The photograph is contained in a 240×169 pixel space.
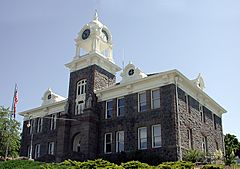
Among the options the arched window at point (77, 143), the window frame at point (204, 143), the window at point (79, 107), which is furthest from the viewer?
the arched window at point (77, 143)

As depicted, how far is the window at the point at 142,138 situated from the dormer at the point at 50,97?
1365cm

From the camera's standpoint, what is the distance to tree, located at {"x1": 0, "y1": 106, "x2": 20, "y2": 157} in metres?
45.2

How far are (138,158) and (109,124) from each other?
508 cm

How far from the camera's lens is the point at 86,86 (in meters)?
34.3

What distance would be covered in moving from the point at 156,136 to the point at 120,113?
4755 mm

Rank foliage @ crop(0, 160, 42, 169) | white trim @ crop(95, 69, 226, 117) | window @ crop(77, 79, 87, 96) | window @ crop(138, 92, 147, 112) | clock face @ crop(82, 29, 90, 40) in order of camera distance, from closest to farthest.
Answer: foliage @ crop(0, 160, 42, 169), white trim @ crop(95, 69, 226, 117), window @ crop(138, 92, 147, 112), window @ crop(77, 79, 87, 96), clock face @ crop(82, 29, 90, 40)

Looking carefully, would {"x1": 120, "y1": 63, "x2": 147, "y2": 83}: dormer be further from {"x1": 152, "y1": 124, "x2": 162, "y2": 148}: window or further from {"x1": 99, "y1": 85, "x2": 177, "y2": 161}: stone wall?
{"x1": 152, "y1": 124, "x2": 162, "y2": 148}: window

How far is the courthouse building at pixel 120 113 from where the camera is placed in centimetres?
2822

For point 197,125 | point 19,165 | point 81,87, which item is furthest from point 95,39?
point 19,165

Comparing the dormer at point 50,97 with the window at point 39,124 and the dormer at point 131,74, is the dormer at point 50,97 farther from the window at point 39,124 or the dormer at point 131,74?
the dormer at point 131,74

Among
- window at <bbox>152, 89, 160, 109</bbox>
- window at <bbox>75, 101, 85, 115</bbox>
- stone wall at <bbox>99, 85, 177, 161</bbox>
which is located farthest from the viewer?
window at <bbox>75, 101, 85, 115</bbox>

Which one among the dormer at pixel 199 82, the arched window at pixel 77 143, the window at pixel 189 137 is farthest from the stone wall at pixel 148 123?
the dormer at pixel 199 82

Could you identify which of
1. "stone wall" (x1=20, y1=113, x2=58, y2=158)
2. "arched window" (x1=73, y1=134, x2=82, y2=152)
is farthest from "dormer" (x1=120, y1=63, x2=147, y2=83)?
"stone wall" (x1=20, y1=113, x2=58, y2=158)

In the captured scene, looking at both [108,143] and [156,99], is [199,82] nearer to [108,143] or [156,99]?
[156,99]
